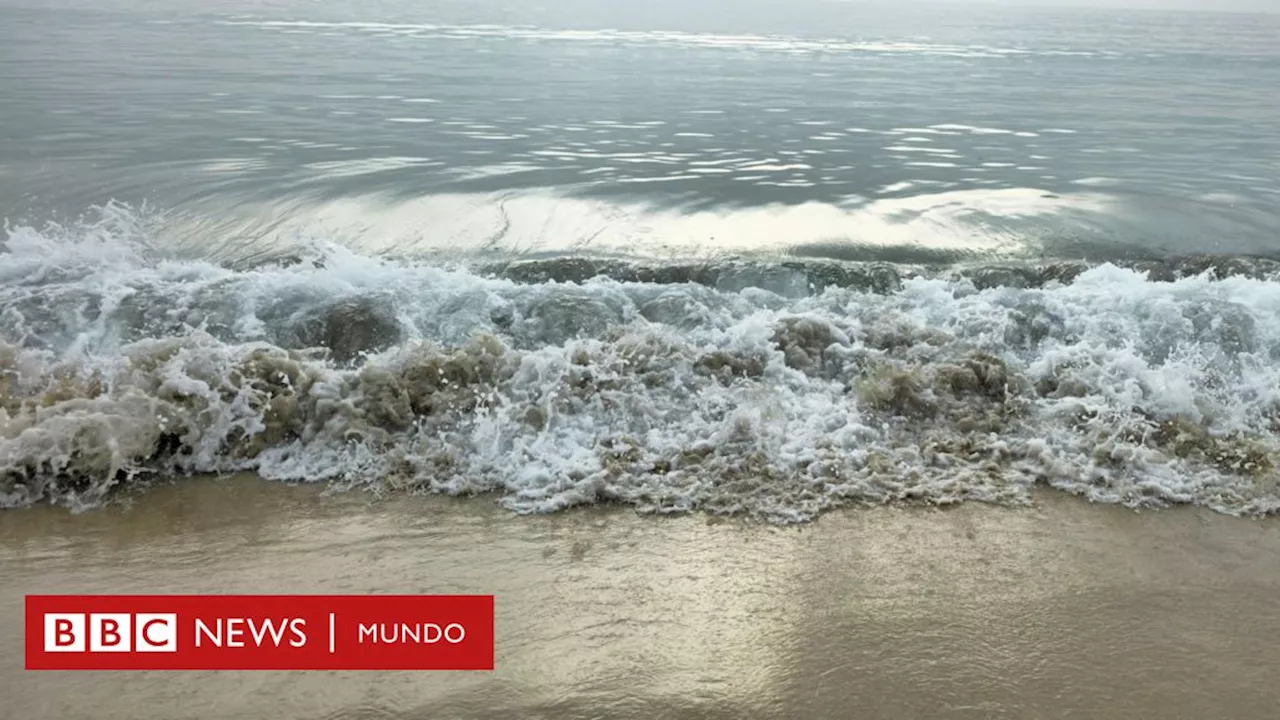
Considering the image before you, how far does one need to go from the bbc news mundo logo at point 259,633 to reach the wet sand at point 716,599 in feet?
0.22

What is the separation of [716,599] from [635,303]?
344cm

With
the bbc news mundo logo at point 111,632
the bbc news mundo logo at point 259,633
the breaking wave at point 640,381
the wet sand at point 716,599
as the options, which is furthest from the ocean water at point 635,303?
the bbc news mundo logo at point 111,632

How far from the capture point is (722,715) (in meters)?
2.75

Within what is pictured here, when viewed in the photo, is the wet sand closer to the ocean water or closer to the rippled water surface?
the ocean water

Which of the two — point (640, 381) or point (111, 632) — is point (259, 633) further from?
point (640, 381)

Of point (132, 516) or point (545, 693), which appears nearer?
point (545, 693)

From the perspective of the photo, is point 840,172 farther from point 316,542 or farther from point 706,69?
point 706,69

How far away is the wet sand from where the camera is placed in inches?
111

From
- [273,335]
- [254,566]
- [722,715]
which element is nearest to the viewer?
[722,715]

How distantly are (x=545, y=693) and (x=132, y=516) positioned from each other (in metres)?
2.40

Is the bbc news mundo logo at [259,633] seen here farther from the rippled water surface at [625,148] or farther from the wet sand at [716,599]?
the rippled water surface at [625,148]

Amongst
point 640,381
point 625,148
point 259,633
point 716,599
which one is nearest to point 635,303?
point 640,381

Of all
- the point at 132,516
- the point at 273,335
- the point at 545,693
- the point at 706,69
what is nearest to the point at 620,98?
the point at 706,69

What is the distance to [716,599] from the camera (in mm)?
3342
